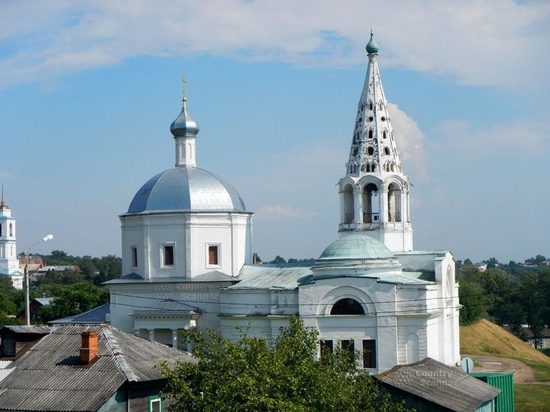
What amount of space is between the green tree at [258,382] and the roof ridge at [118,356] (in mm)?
1198

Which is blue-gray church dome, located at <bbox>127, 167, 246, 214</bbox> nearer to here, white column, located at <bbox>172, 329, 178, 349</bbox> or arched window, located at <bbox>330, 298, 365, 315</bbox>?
white column, located at <bbox>172, 329, 178, 349</bbox>

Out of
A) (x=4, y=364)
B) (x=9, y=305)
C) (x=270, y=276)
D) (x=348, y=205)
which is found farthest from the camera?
(x=9, y=305)

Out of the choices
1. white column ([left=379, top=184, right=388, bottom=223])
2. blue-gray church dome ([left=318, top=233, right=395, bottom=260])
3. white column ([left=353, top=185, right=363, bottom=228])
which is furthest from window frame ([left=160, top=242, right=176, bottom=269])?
white column ([left=379, top=184, right=388, bottom=223])

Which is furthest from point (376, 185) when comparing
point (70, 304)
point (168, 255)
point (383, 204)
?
point (70, 304)

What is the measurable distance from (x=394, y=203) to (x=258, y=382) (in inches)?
875

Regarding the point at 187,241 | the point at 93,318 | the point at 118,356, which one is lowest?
the point at 93,318

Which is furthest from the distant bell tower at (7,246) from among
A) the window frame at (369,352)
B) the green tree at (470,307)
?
the window frame at (369,352)

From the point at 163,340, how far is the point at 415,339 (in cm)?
980

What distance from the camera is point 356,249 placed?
35.0m

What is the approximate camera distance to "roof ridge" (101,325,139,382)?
21.1 metres

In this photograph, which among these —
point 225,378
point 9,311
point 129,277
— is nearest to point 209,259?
point 129,277

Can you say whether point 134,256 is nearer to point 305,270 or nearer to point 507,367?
point 305,270

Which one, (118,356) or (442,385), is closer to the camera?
(118,356)

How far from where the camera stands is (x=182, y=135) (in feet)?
137
